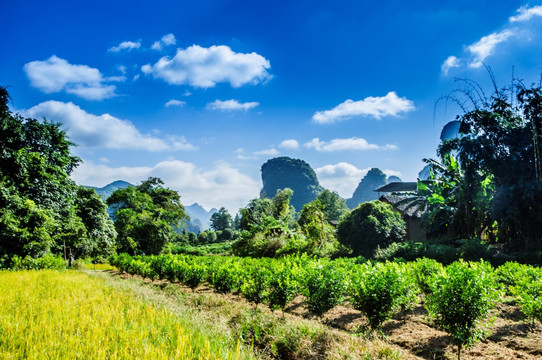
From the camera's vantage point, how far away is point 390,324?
22.0 ft

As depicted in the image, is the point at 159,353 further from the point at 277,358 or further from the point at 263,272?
the point at 263,272

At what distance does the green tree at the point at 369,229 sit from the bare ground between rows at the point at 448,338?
12222 mm

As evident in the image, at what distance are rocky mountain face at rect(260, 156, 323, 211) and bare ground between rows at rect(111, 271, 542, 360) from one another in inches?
6170

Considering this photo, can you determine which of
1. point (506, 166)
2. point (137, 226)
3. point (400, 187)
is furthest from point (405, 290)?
point (400, 187)

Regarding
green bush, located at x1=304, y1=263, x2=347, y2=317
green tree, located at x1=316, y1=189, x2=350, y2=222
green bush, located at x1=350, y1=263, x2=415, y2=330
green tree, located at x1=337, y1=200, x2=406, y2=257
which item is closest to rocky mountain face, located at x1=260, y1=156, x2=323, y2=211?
green tree, located at x1=316, y1=189, x2=350, y2=222

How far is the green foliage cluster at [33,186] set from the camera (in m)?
16.8

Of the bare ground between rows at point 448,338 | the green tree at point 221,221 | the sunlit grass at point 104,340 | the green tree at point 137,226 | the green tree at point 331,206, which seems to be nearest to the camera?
the sunlit grass at point 104,340

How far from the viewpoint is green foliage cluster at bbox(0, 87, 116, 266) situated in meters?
16.8

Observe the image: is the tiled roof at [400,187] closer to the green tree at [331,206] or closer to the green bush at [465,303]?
the green tree at [331,206]

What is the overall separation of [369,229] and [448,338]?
49.1 feet

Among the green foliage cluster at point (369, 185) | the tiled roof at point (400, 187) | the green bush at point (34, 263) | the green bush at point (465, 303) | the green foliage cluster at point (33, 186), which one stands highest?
the green foliage cluster at point (369, 185)

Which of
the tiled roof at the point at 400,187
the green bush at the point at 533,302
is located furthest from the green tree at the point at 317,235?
the tiled roof at the point at 400,187

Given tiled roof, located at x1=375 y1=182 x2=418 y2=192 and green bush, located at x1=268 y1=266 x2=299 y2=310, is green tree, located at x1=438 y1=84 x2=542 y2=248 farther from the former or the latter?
tiled roof, located at x1=375 y1=182 x2=418 y2=192

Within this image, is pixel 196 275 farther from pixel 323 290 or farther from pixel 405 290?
pixel 405 290
